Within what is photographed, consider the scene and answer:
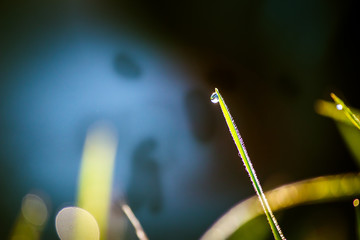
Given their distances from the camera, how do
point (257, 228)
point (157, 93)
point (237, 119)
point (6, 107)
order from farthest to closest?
point (157, 93) < point (6, 107) < point (237, 119) < point (257, 228)

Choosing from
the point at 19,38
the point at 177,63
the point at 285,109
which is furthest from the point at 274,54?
the point at 19,38

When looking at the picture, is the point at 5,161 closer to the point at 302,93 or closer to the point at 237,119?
the point at 237,119

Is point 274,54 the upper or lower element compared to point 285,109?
upper

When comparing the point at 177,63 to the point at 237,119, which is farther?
the point at 177,63

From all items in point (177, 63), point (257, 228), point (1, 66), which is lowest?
point (257, 228)

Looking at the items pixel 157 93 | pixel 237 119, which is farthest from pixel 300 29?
pixel 157 93

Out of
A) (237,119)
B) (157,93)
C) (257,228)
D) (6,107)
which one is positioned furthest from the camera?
(157,93)

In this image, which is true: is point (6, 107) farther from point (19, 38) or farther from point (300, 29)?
point (300, 29)
